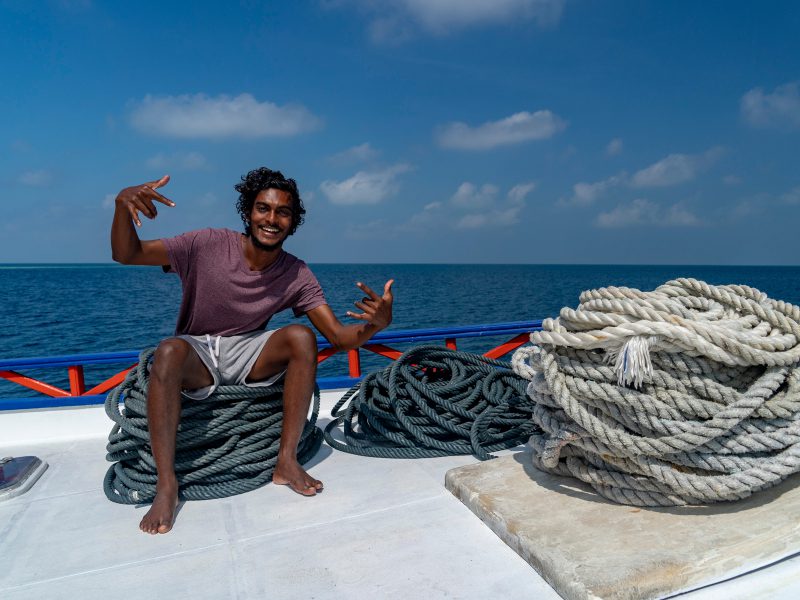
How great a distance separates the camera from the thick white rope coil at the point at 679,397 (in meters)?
1.57

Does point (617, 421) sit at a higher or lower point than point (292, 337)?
lower

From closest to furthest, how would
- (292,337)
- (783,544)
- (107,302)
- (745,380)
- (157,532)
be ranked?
(783,544)
(745,380)
(157,532)
(292,337)
(107,302)

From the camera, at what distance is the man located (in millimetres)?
2039

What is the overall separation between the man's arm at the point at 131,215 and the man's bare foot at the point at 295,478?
3.11ft

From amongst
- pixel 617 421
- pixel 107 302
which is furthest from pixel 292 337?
pixel 107 302

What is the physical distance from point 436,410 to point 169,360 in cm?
118

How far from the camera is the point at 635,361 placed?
61.3 inches

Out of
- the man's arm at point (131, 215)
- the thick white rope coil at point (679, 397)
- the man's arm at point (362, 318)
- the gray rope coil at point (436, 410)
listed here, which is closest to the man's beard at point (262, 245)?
the man's arm at point (362, 318)

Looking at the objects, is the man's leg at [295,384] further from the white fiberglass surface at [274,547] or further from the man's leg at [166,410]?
the man's leg at [166,410]

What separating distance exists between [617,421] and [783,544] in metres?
0.49

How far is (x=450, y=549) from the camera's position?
167 cm

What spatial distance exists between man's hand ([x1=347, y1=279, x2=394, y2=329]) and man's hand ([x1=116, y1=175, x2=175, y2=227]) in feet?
2.62

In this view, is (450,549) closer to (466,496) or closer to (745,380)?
(466,496)

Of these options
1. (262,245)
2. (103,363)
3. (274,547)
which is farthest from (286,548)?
(103,363)
